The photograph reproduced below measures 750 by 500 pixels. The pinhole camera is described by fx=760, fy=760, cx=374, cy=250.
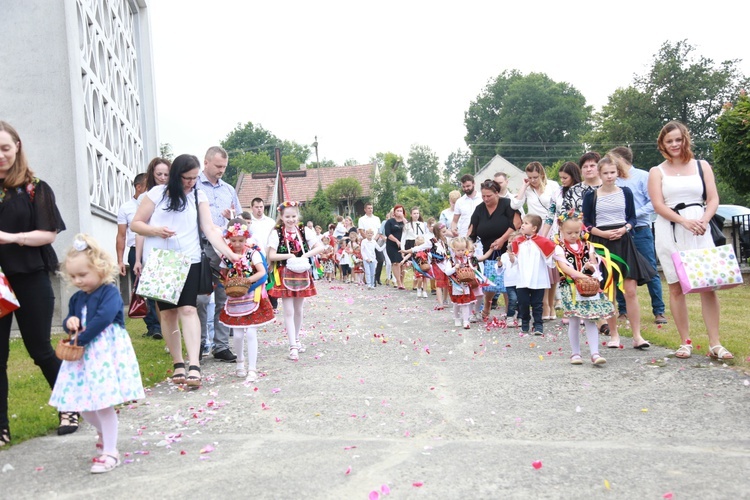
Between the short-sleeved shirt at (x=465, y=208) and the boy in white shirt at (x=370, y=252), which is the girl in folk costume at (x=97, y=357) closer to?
the short-sleeved shirt at (x=465, y=208)

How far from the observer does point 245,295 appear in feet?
24.7

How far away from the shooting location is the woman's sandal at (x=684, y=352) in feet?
23.9

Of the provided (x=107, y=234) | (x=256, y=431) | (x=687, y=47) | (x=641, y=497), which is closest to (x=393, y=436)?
(x=256, y=431)

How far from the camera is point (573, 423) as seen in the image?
5.17 meters

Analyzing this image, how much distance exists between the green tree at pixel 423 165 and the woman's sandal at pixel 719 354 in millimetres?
115878

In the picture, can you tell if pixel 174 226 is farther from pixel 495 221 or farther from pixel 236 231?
pixel 495 221

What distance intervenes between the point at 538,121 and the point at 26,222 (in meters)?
94.6

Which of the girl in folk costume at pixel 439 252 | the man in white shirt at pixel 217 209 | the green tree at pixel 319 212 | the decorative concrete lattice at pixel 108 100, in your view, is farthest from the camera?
the green tree at pixel 319 212

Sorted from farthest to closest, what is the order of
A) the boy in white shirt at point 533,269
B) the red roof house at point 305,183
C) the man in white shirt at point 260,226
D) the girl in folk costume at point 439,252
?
the red roof house at point 305,183 < the girl in folk costume at point 439,252 < the man in white shirt at point 260,226 < the boy in white shirt at point 533,269

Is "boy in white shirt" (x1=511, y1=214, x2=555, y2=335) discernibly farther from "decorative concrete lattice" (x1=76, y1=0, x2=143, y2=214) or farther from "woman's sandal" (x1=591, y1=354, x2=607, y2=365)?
"decorative concrete lattice" (x1=76, y1=0, x2=143, y2=214)

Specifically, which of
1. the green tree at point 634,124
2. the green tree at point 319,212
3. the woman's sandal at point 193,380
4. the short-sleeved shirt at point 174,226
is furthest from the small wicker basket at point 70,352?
the green tree at point 634,124

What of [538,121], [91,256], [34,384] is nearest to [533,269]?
[34,384]

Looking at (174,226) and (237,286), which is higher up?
(174,226)

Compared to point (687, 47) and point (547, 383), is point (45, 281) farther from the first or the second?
point (687, 47)
